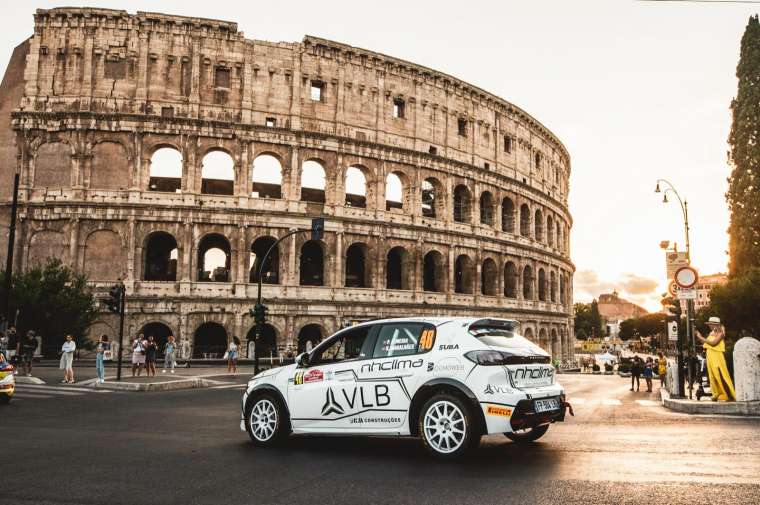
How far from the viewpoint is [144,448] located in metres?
7.58

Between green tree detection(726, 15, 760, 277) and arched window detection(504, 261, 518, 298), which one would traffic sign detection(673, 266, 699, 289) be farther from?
green tree detection(726, 15, 760, 277)

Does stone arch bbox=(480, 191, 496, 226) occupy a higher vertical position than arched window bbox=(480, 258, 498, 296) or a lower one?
higher

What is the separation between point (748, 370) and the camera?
11680 mm

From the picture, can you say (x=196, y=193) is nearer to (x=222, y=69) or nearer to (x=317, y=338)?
(x=222, y=69)

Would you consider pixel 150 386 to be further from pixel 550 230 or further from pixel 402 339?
pixel 550 230

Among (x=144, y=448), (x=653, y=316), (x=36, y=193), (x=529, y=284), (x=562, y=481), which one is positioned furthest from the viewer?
(x=653, y=316)

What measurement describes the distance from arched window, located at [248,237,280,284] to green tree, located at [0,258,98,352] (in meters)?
8.98

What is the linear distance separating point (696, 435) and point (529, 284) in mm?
37003

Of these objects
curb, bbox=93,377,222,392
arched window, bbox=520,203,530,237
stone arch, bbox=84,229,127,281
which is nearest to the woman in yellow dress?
curb, bbox=93,377,222,392

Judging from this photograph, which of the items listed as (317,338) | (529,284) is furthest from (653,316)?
(317,338)

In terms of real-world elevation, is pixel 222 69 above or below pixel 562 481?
above

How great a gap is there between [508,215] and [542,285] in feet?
23.8

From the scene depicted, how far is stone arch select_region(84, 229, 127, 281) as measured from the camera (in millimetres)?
31391

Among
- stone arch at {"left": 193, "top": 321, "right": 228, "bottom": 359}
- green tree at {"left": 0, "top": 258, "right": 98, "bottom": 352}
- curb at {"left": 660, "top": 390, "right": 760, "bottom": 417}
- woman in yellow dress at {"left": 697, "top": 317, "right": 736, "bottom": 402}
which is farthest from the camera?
stone arch at {"left": 193, "top": 321, "right": 228, "bottom": 359}
